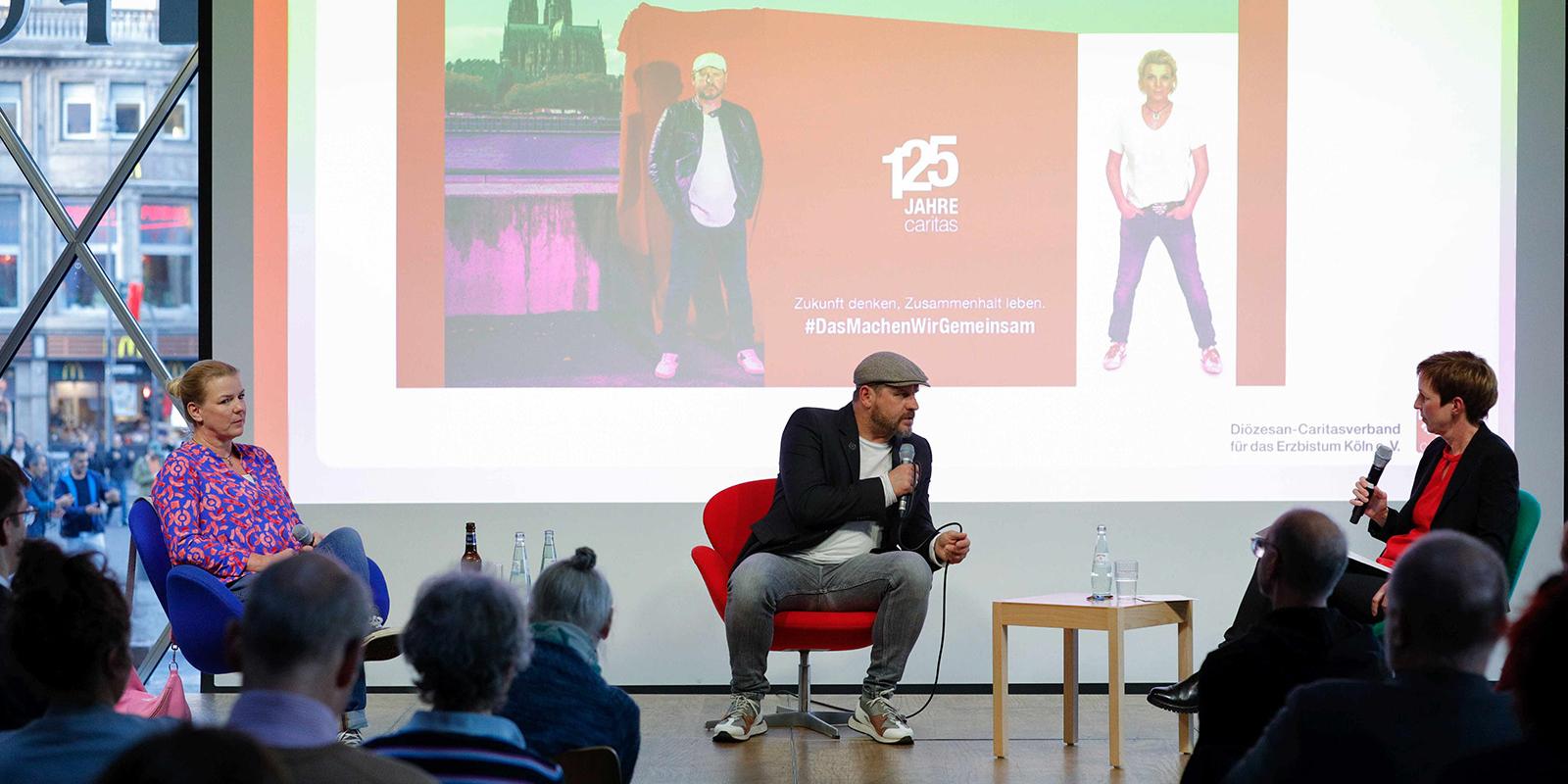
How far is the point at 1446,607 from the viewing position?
1887mm

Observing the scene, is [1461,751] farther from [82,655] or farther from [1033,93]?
[1033,93]

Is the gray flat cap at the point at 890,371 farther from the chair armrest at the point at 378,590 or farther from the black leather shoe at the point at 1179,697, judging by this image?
the chair armrest at the point at 378,590

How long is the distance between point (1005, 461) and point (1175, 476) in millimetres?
615

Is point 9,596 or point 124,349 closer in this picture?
point 9,596

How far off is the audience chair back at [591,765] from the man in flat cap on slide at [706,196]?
3.30 metres

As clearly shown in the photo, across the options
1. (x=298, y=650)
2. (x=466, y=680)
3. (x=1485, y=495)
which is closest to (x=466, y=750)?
(x=466, y=680)

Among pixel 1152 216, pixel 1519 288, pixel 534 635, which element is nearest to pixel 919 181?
pixel 1152 216

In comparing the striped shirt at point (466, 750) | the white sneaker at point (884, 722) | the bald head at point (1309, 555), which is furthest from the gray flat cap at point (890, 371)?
the striped shirt at point (466, 750)

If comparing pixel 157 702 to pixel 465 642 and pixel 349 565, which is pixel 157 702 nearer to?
pixel 349 565

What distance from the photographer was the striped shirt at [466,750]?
5.79ft

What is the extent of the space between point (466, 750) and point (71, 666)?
0.49 m

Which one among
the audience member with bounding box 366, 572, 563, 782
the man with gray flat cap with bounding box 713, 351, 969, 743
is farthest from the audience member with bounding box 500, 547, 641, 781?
the man with gray flat cap with bounding box 713, 351, 969, 743

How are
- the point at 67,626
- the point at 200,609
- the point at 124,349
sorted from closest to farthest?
the point at 67,626 < the point at 200,609 < the point at 124,349

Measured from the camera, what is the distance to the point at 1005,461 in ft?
17.3
